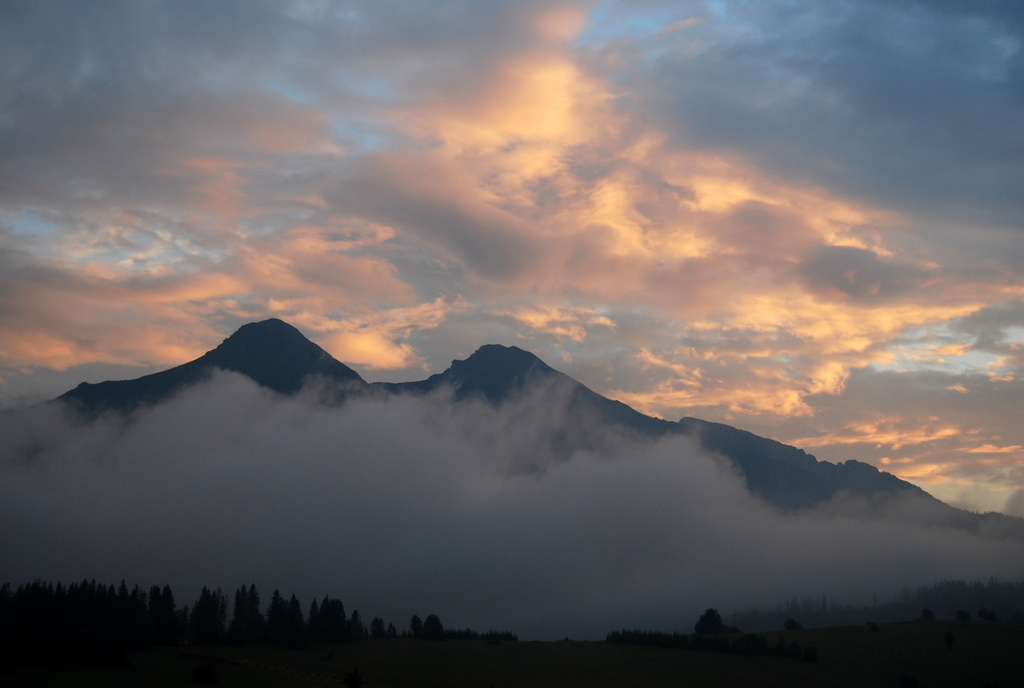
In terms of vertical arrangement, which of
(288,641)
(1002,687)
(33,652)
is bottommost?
(1002,687)

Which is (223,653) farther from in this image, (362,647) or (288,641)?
(362,647)

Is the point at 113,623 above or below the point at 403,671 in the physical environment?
above

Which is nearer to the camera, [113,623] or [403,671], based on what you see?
[403,671]

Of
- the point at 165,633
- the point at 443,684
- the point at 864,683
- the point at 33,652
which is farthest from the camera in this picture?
the point at 864,683

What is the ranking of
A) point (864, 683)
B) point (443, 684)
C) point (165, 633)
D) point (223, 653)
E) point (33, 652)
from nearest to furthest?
point (33, 652) < point (443, 684) < point (223, 653) < point (165, 633) < point (864, 683)

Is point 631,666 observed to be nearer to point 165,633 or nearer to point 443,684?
point 443,684

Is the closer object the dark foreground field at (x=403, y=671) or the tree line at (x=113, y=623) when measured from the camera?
the dark foreground field at (x=403, y=671)

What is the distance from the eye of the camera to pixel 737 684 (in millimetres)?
183000

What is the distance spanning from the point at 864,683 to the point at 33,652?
7403 inches

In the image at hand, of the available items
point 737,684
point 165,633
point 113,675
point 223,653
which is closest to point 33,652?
point 113,675

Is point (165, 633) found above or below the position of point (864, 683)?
above

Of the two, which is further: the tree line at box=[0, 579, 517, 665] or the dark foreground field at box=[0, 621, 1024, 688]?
the tree line at box=[0, 579, 517, 665]

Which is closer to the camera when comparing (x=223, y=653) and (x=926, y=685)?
(x=223, y=653)

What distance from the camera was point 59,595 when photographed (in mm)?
174750
